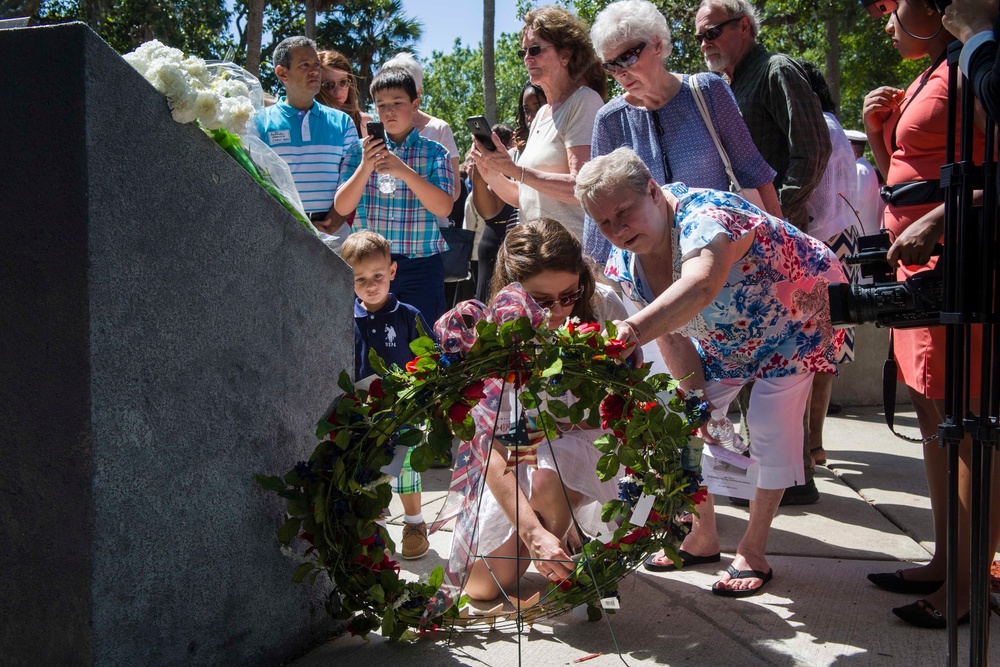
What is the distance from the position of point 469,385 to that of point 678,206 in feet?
3.48

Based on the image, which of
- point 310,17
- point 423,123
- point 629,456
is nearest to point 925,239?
point 629,456

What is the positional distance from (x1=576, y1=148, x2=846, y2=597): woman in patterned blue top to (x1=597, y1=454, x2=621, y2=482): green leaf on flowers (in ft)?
1.52

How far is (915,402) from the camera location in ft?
9.85

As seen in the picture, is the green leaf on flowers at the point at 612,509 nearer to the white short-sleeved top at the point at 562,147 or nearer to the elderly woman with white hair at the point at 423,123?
the white short-sleeved top at the point at 562,147

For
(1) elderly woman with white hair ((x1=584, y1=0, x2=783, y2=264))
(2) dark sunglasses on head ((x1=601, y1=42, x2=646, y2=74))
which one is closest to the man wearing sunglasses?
(1) elderly woman with white hair ((x1=584, y1=0, x2=783, y2=264))

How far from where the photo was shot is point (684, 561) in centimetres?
344

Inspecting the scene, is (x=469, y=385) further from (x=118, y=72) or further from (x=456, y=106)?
(x=456, y=106)

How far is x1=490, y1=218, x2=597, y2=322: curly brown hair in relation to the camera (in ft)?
10.0

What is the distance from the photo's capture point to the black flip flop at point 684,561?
3.37 metres

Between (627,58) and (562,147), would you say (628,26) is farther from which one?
(562,147)

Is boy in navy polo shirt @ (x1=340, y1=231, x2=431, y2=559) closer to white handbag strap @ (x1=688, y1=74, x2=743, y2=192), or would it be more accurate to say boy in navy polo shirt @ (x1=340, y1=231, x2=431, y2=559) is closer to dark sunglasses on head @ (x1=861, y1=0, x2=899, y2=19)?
white handbag strap @ (x1=688, y1=74, x2=743, y2=192)

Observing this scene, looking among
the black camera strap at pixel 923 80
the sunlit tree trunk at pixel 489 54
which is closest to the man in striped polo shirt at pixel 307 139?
the black camera strap at pixel 923 80

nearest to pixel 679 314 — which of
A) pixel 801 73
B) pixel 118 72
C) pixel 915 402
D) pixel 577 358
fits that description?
pixel 577 358

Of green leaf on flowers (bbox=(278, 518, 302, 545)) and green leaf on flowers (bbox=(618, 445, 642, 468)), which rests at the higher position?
green leaf on flowers (bbox=(618, 445, 642, 468))
